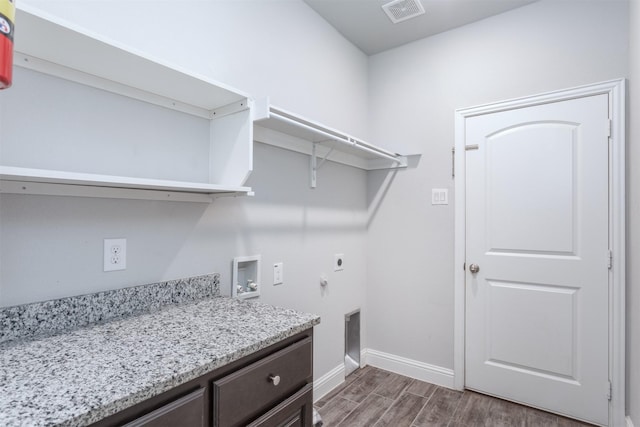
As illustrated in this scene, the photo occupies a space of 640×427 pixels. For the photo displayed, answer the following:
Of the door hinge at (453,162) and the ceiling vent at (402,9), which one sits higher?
the ceiling vent at (402,9)

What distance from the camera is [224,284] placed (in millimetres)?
1595

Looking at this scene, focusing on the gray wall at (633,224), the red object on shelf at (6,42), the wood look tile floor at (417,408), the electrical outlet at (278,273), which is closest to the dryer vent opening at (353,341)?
the wood look tile floor at (417,408)

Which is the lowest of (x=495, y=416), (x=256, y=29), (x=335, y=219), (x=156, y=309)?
(x=495, y=416)

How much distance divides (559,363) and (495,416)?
0.52 m

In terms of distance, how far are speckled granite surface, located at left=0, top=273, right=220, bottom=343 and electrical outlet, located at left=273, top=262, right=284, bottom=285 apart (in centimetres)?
47

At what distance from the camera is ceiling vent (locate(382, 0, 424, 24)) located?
6.91 ft

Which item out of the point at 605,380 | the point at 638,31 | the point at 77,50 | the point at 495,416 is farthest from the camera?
the point at 495,416

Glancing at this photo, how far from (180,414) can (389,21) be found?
2.54 m

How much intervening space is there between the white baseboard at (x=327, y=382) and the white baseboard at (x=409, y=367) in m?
0.36

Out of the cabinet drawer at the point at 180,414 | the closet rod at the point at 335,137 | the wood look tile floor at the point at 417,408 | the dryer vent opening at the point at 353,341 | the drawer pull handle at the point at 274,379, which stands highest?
the closet rod at the point at 335,137

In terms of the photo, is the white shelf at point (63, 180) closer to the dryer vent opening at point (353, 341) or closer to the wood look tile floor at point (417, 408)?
the wood look tile floor at point (417, 408)

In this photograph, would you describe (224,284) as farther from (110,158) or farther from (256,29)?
(256,29)

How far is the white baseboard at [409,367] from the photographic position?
2.38m

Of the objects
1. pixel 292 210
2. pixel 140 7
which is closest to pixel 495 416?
pixel 292 210
